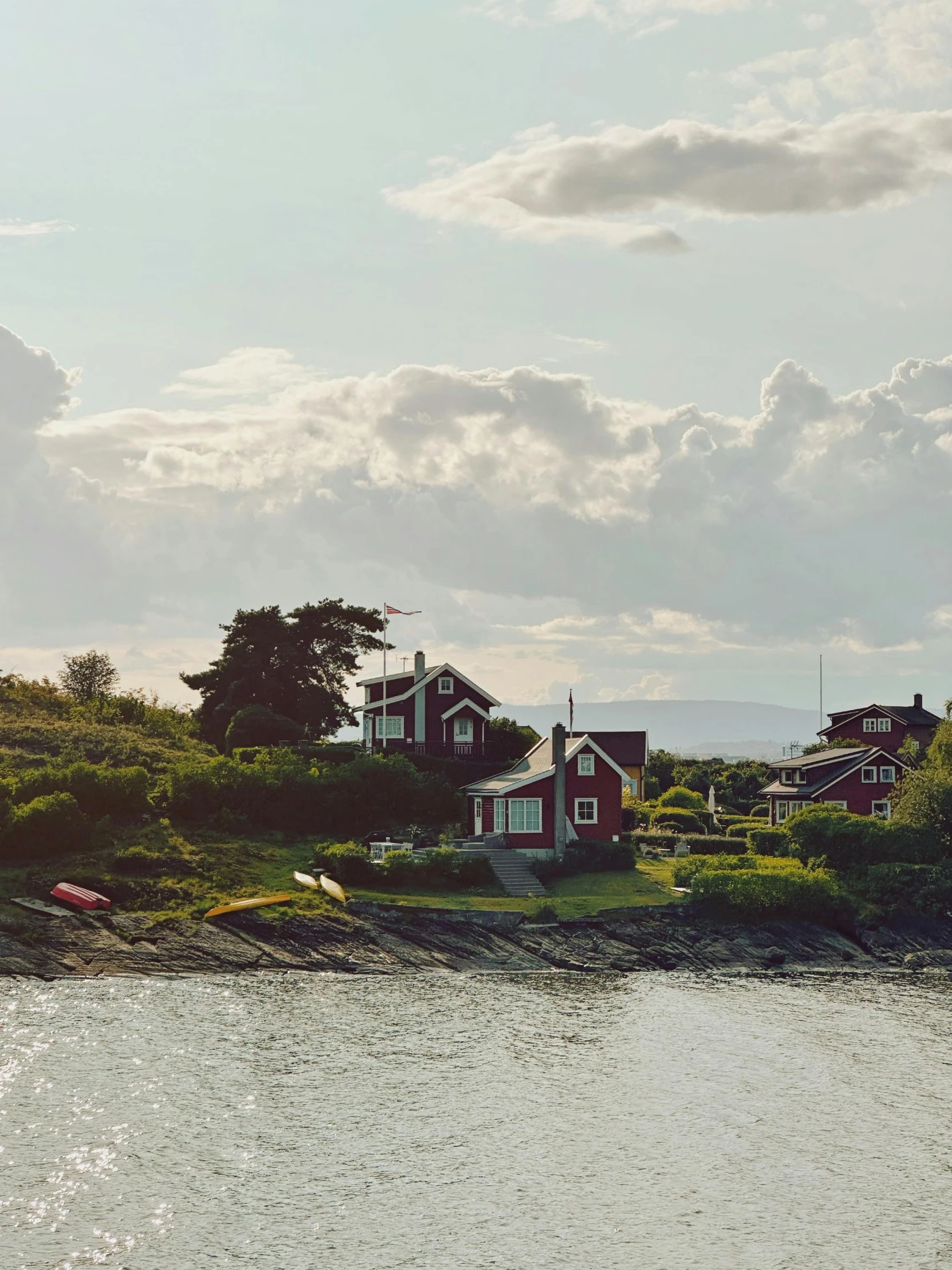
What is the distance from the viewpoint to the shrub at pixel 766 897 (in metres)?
57.3

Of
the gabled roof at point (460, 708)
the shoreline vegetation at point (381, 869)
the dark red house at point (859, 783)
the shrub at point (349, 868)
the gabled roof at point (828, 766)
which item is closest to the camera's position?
the shoreline vegetation at point (381, 869)

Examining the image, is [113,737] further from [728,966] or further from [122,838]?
[728,966]

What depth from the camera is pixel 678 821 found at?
80.6 m

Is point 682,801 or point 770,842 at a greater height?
point 682,801

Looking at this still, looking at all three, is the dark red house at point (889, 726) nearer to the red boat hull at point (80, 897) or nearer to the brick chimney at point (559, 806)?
the brick chimney at point (559, 806)

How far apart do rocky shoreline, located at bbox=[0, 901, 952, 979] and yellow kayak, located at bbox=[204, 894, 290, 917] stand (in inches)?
14.8

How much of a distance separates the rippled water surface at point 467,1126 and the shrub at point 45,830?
14067 millimetres

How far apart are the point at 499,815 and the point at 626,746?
35.5 meters

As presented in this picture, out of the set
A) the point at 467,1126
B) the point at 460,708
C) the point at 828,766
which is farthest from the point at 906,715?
the point at 467,1126

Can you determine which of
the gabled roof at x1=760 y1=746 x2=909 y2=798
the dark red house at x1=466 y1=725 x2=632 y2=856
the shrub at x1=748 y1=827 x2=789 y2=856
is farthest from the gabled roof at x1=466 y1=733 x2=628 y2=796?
the gabled roof at x1=760 y1=746 x2=909 y2=798

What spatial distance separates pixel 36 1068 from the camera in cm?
3600

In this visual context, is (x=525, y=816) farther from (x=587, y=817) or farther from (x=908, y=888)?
(x=908, y=888)

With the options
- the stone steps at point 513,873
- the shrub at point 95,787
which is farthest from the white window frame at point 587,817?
the shrub at point 95,787

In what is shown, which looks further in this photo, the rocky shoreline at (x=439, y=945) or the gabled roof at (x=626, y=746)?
the gabled roof at (x=626, y=746)
